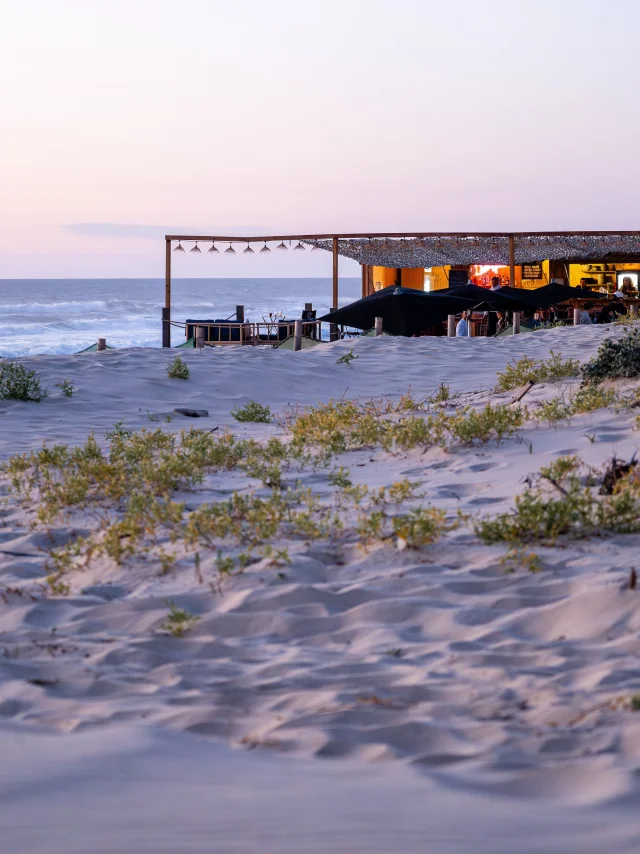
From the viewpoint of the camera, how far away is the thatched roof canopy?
28.0 meters

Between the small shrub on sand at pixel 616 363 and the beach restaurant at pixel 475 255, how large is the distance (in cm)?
1403

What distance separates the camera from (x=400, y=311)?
18.9 m

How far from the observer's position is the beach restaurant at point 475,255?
1003 inches

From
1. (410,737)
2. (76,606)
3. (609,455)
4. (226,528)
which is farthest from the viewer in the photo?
(609,455)

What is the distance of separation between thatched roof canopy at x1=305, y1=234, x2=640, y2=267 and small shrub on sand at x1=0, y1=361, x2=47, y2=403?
16.2 m

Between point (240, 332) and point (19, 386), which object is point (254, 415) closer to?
point (19, 386)

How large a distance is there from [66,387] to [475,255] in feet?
67.1

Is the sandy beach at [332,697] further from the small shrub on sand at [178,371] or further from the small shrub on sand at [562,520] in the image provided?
the small shrub on sand at [178,371]

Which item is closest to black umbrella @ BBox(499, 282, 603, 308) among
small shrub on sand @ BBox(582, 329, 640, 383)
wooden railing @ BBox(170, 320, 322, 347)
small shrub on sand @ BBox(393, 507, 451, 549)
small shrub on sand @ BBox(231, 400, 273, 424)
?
wooden railing @ BBox(170, 320, 322, 347)

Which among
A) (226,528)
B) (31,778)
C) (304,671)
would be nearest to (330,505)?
(226,528)

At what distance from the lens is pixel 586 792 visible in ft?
8.05

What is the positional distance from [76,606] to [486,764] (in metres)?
2.04

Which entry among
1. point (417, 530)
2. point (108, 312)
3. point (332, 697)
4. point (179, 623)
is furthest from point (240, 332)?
point (108, 312)

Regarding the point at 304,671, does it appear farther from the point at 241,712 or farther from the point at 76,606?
the point at 76,606
